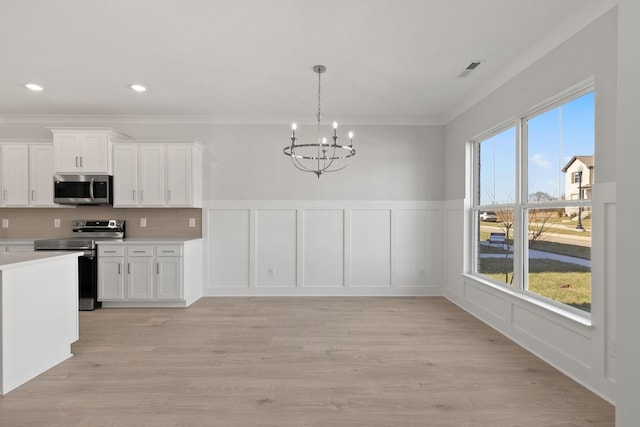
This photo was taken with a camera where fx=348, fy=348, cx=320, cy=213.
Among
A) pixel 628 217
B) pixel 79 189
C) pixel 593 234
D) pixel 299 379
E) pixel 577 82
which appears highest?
pixel 577 82

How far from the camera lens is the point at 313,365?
9.36 feet

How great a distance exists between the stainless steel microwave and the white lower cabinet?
0.78 metres

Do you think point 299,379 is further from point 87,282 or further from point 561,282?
point 87,282

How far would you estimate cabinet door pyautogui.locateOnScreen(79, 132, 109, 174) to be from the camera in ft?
15.6

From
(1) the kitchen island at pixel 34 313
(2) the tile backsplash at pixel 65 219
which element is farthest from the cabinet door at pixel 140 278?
(1) the kitchen island at pixel 34 313

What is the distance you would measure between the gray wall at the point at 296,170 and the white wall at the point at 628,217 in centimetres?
461

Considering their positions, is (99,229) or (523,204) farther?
(99,229)

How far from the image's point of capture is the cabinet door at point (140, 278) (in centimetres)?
458

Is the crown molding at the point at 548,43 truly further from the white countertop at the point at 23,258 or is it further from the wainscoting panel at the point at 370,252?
the white countertop at the point at 23,258

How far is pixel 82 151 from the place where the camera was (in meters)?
4.75

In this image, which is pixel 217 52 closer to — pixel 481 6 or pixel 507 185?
pixel 481 6

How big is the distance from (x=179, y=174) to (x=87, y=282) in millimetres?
1835

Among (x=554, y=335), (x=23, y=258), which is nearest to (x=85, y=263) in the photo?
(x=23, y=258)

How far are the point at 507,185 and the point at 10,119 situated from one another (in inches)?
269
